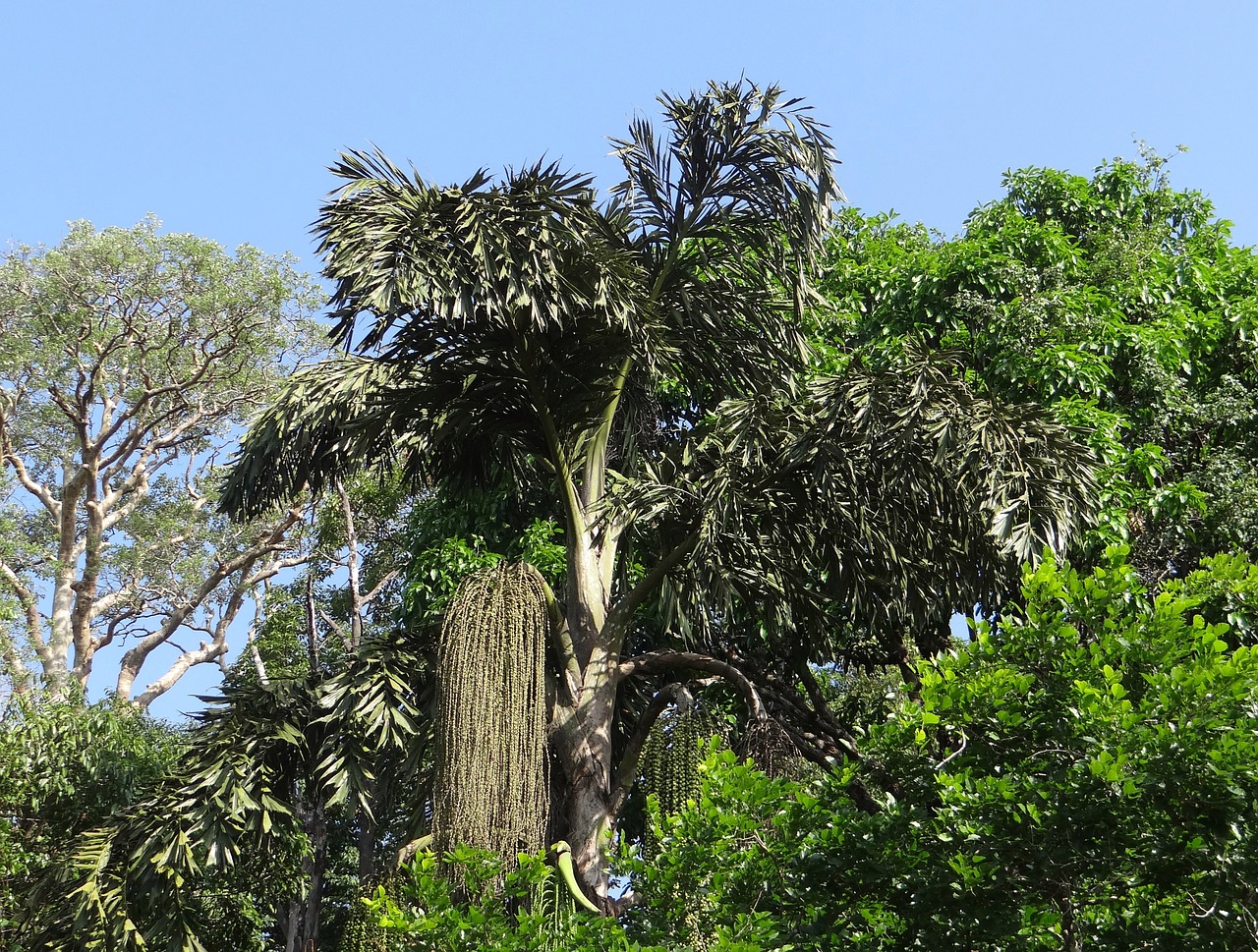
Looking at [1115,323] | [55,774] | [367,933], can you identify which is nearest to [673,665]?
[367,933]

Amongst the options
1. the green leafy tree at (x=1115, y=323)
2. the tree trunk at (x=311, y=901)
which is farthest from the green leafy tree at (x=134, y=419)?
the green leafy tree at (x=1115, y=323)

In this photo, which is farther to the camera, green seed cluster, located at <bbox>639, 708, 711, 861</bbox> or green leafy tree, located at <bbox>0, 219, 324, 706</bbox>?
green leafy tree, located at <bbox>0, 219, 324, 706</bbox>

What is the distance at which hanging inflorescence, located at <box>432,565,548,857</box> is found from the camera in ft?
22.1

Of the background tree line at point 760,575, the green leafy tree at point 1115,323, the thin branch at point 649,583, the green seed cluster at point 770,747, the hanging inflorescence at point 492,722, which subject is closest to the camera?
the background tree line at point 760,575

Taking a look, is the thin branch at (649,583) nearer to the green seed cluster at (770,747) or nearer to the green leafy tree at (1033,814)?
the green seed cluster at (770,747)

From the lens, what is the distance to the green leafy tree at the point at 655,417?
7.41 meters

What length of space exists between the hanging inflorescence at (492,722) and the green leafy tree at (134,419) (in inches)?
549

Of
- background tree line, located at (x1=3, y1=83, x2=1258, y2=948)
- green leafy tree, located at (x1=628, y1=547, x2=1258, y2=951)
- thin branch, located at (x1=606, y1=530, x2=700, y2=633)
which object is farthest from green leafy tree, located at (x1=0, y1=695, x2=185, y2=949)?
green leafy tree, located at (x1=628, y1=547, x2=1258, y2=951)

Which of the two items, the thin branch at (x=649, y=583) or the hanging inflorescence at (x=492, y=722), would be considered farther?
the thin branch at (x=649, y=583)

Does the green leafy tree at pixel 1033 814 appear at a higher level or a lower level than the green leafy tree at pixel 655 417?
lower

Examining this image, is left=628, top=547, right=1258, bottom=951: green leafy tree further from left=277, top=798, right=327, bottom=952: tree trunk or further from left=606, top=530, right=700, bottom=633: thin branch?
left=277, top=798, right=327, bottom=952: tree trunk

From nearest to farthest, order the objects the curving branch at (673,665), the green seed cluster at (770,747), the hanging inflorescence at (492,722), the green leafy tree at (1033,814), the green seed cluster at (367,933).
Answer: the green leafy tree at (1033,814), the hanging inflorescence at (492,722), the green seed cluster at (367,933), the green seed cluster at (770,747), the curving branch at (673,665)

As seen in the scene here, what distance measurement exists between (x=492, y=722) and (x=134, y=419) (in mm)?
16799

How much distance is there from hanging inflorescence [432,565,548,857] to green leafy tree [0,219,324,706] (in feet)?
45.7
